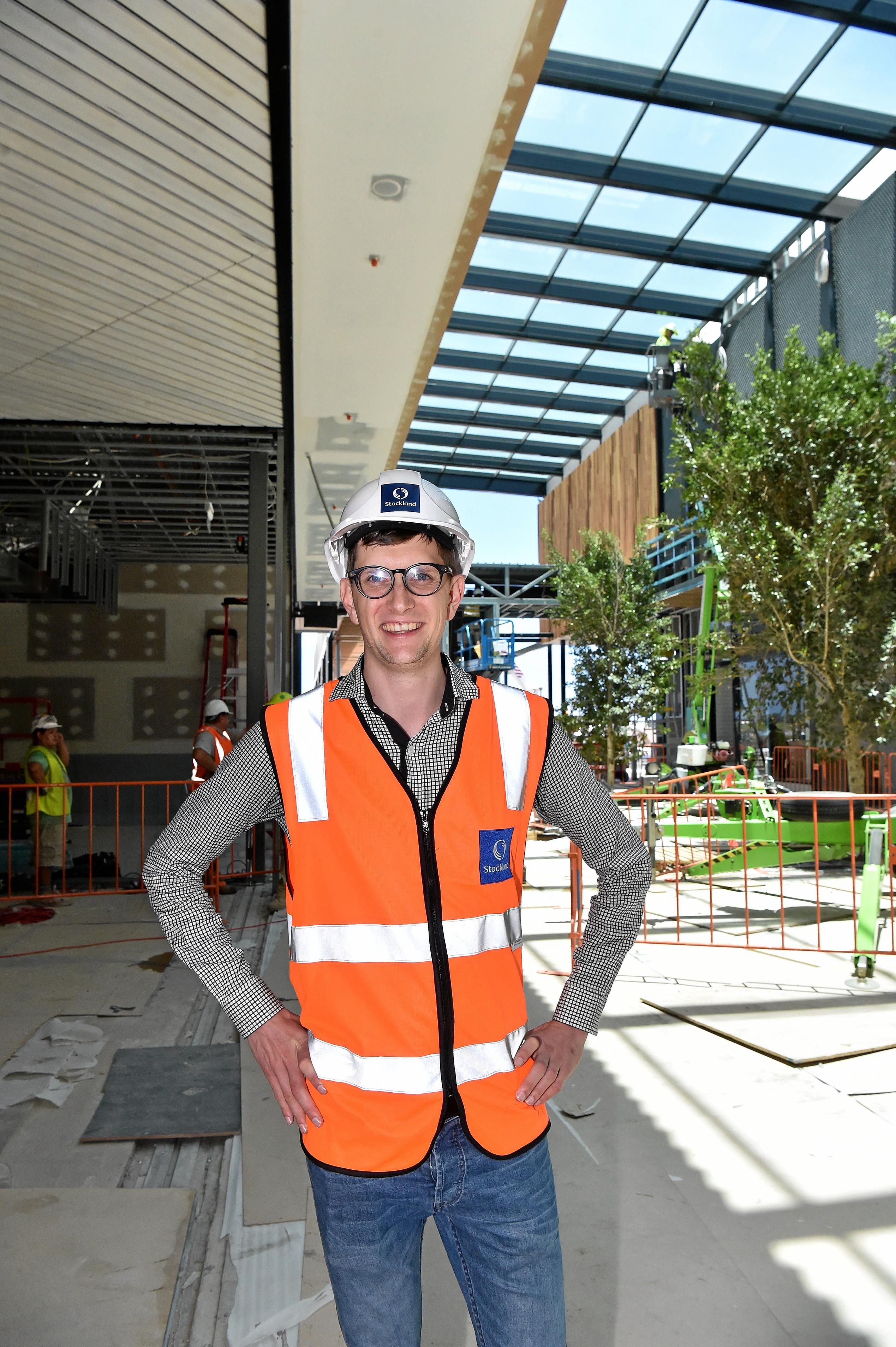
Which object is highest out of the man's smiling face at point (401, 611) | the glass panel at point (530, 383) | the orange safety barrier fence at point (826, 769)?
the glass panel at point (530, 383)

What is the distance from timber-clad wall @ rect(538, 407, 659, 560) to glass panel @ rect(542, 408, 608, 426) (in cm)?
68

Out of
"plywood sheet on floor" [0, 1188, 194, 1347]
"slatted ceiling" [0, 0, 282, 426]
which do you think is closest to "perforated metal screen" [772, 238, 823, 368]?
"slatted ceiling" [0, 0, 282, 426]

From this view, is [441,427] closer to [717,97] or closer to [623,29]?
[717,97]

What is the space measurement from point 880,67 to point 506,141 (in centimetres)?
1063

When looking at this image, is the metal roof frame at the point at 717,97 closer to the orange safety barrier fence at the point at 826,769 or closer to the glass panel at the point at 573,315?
the glass panel at the point at 573,315

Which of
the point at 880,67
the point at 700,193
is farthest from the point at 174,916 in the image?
the point at 700,193

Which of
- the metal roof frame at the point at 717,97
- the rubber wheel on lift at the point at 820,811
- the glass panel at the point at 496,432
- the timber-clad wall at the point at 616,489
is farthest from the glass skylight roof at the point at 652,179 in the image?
the rubber wheel on lift at the point at 820,811

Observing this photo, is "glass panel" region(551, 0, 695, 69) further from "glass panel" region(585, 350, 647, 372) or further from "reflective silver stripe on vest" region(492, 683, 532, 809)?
"reflective silver stripe on vest" region(492, 683, 532, 809)

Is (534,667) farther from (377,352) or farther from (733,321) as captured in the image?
(377,352)

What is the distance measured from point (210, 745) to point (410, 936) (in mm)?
8140

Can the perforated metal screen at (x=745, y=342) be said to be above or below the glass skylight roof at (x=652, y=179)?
below

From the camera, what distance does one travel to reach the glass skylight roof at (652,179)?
12.1 m

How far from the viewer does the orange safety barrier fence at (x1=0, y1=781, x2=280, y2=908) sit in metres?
8.88

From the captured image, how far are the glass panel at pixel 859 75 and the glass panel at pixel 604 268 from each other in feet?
15.6
